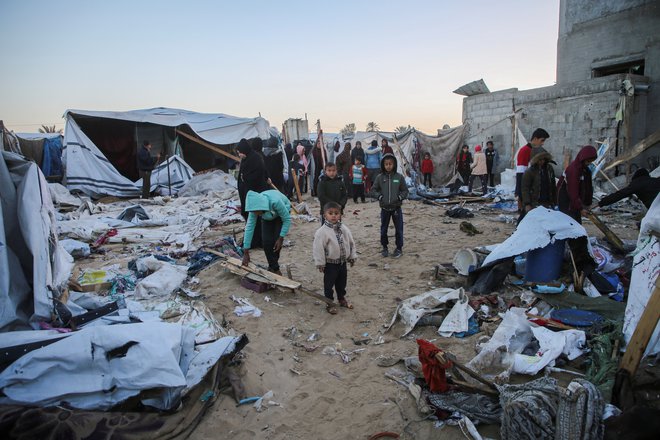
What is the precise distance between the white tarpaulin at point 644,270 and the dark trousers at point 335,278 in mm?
2456

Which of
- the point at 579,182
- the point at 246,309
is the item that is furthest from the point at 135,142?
the point at 579,182

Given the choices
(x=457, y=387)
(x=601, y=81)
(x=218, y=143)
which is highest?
(x=601, y=81)

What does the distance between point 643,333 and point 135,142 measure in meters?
15.1

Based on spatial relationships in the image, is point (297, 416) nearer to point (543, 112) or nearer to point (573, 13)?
point (543, 112)

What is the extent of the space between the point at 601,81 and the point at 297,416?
11620mm

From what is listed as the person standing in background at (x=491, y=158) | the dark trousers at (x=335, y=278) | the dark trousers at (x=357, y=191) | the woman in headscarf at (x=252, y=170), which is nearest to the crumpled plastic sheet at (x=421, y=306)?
the dark trousers at (x=335, y=278)

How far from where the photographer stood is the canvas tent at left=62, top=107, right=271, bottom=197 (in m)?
12.3

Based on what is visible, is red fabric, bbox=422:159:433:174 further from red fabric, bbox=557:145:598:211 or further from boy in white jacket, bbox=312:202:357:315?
boy in white jacket, bbox=312:202:357:315

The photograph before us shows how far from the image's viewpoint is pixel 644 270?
2.98 meters

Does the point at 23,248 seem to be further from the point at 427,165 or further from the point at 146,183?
the point at 427,165

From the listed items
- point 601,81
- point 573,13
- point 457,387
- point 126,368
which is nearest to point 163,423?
point 126,368

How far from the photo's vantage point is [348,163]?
1298 centimetres

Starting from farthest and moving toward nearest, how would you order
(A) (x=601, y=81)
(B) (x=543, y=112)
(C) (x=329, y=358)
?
1. (B) (x=543, y=112)
2. (A) (x=601, y=81)
3. (C) (x=329, y=358)

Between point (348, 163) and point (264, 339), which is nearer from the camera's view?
point (264, 339)
